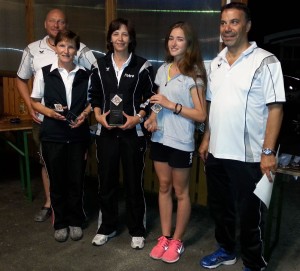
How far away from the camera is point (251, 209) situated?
2424 mm

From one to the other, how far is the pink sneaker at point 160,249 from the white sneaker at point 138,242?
13cm

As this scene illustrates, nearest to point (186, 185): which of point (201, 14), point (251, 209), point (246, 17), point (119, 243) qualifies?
point (251, 209)

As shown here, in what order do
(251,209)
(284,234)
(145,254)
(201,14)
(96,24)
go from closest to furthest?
(251,209)
(145,254)
(284,234)
(201,14)
(96,24)

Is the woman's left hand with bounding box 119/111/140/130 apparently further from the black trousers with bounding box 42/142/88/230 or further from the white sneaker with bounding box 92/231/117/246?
the white sneaker with bounding box 92/231/117/246

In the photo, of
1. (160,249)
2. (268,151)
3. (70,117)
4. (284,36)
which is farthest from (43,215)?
(284,36)

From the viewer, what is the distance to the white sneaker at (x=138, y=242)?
3.04m

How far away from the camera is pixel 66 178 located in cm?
312

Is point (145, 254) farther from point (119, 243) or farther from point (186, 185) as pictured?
point (186, 185)

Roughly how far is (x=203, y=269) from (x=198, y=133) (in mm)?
1314

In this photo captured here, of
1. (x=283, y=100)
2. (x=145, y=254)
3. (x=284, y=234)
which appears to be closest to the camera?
(x=283, y=100)

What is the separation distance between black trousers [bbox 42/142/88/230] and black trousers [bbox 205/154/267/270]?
3.56 feet

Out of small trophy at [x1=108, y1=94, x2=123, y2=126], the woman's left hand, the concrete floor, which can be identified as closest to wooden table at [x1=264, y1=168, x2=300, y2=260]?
the concrete floor

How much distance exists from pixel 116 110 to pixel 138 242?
1116 mm

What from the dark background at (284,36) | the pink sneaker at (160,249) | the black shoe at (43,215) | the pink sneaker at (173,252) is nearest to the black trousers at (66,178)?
the black shoe at (43,215)
